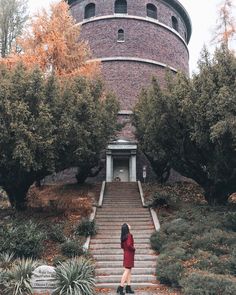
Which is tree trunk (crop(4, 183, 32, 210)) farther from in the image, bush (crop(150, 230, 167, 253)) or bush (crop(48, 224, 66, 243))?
bush (crop(150, 230, 167, 253))

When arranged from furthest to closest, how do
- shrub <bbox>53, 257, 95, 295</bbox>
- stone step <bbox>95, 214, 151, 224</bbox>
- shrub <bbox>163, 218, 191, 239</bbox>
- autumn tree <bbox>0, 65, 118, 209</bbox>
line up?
stone step <bbox>95, 214, 151, 224</bbox>
autumn tree <bbox>0, 65, 118, 209</bbox>
shrub <bbox>163, 218, 191, 239</bbox>
shrub <bbox>53, 257, 95, 295</bbox>

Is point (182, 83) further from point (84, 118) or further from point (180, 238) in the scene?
point (180, 238)

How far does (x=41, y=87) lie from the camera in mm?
14078

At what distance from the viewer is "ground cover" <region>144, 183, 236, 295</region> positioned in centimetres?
850

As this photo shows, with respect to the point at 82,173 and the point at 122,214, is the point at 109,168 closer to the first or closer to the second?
the point at 82,173

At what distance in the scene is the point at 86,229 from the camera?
1345 cm

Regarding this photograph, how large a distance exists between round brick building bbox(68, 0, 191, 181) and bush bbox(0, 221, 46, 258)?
1243 centimetres

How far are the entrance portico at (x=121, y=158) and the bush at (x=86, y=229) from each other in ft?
32.9

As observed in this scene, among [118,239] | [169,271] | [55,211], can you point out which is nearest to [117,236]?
[118,239]

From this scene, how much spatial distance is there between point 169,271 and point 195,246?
186 centimetres

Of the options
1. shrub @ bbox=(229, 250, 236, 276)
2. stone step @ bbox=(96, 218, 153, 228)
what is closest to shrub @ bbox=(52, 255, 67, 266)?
stone step @ bbox=(96, 218, 153, 228)

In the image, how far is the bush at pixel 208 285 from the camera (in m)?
8.02

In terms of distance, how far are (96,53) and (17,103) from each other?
13.7m

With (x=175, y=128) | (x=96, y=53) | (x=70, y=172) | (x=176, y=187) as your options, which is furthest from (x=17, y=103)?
(x=96, y=53)
